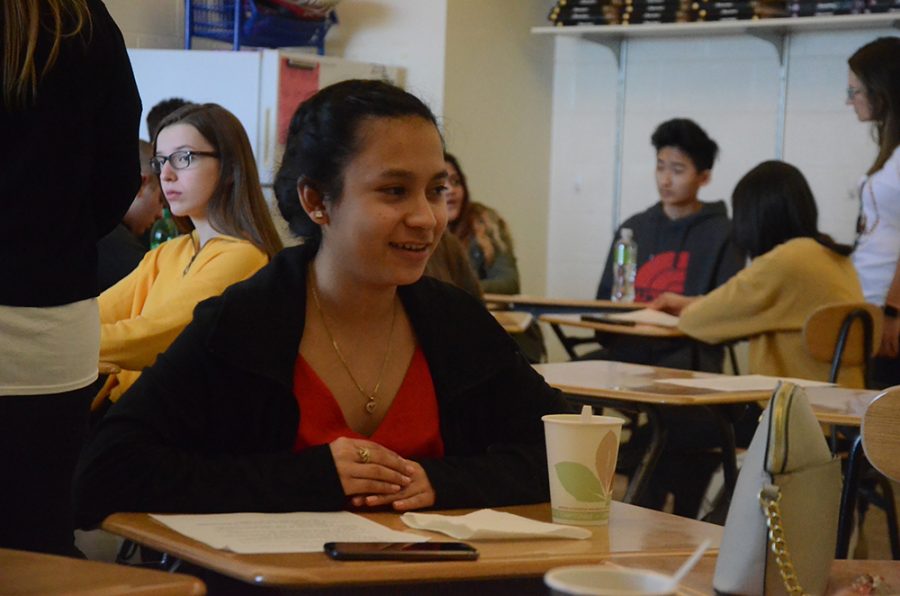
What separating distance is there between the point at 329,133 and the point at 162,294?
1.35 m

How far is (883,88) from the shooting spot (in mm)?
4449

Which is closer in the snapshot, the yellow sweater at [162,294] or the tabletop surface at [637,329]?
the yellow sweater at [162,294]

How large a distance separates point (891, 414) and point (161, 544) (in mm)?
810

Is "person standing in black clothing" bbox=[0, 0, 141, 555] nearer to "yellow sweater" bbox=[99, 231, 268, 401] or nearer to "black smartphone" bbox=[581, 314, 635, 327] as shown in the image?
"yellow sweater" bbox=[99, 231, 268, 401]

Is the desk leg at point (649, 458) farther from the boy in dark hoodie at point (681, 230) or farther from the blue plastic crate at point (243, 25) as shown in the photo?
the blue plastic crate at point (243, 25)

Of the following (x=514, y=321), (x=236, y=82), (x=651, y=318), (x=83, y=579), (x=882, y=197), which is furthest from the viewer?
(x=236, y=82)

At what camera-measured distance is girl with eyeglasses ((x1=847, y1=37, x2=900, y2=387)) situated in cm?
432

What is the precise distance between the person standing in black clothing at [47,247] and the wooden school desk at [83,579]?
41 cm

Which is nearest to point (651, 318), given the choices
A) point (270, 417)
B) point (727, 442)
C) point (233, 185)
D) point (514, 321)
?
point (514, 321)

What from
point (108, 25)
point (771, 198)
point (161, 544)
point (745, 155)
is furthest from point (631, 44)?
point (161, 544)

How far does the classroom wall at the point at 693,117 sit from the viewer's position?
6.49 metres

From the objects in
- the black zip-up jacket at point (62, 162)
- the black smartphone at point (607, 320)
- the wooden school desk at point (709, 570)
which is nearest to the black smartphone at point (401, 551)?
the wooden school desk at point (709, 570)

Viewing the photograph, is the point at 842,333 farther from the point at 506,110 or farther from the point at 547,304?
the point at 506,110

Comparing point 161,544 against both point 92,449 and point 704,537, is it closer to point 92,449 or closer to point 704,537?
point 92,449
